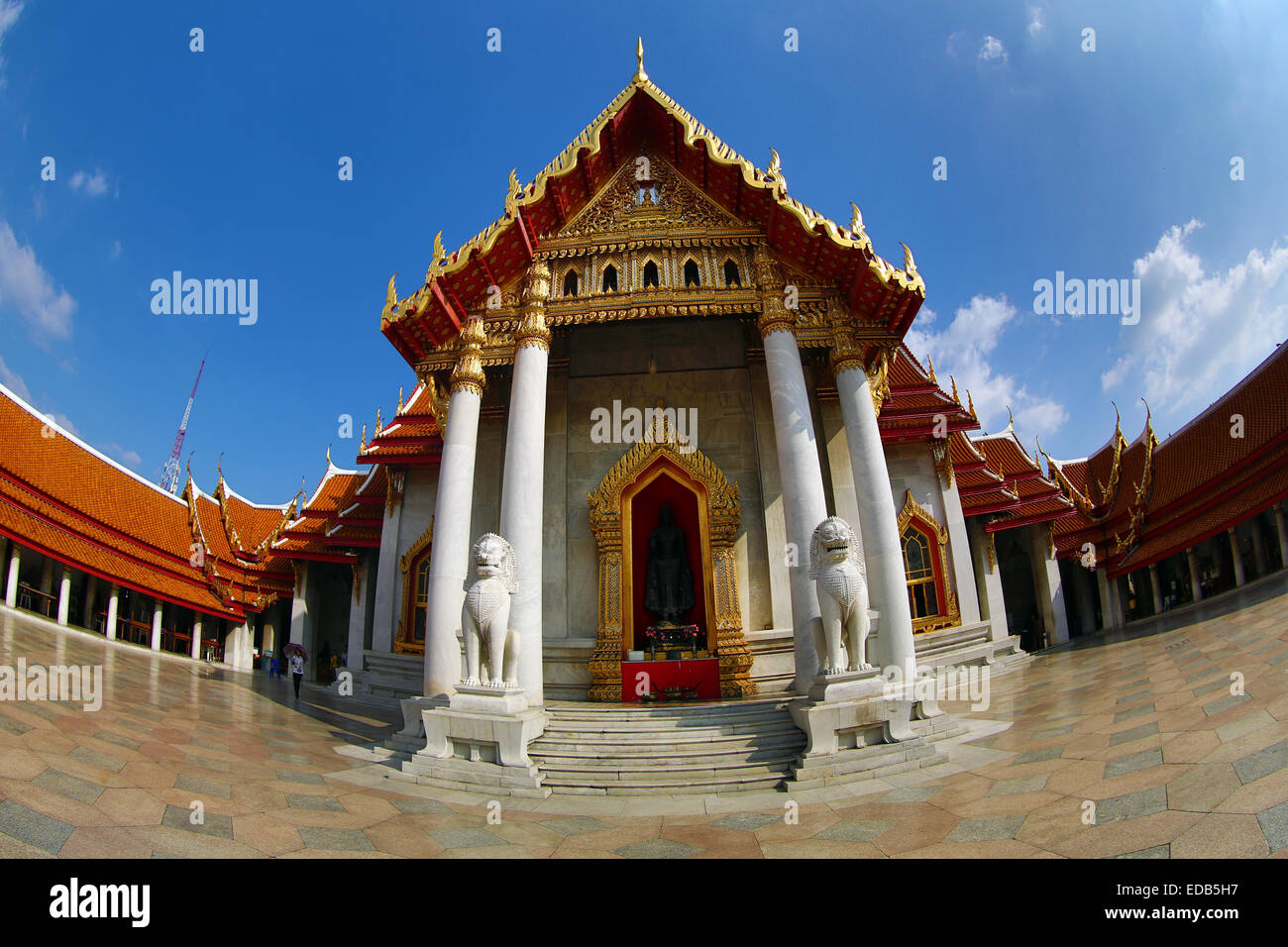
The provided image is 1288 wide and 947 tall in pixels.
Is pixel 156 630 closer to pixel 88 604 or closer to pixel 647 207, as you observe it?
pixel 88 604

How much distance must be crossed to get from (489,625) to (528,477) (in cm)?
208

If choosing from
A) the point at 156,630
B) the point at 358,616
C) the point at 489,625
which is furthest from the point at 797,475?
the point at 156,630

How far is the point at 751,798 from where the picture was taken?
5.59 meters

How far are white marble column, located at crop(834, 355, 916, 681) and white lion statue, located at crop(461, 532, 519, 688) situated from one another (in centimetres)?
451

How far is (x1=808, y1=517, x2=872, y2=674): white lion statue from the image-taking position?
6.54 m

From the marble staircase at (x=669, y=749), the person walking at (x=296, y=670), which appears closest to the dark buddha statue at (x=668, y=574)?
the marble staircase at (x=669, y=749)

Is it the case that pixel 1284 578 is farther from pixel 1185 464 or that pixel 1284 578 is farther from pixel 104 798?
pixel 104 798

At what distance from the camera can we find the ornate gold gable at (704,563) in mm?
9375

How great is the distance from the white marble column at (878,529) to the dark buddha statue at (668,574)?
10.4 ft

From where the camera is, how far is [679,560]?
1056 centimetres
